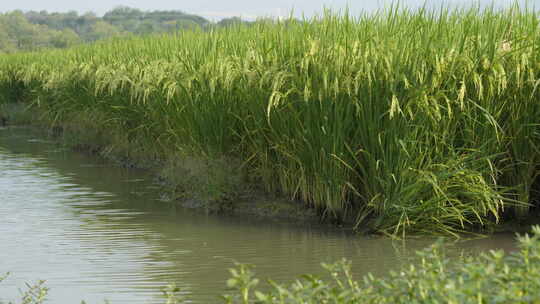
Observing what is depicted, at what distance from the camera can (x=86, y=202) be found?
31.8 ft

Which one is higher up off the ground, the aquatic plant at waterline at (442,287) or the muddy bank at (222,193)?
the aquatic plant at waterline at (442,287)

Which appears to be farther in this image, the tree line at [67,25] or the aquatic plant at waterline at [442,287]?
the tree line at [67,25]

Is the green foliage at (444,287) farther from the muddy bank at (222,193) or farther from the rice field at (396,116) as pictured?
the muddy bank at (222,193)

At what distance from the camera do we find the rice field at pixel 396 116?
23.4 ft

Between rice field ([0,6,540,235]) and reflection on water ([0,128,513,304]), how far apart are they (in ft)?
1.40

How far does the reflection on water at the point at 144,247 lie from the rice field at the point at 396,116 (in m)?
0.43

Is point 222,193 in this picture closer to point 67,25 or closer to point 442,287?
point 442,287

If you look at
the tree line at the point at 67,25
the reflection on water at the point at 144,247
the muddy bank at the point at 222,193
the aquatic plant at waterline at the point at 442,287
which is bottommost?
the reflection on water at the point at 144,247

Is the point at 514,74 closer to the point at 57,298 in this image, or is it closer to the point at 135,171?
the point at 57,298

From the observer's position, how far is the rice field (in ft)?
23.4

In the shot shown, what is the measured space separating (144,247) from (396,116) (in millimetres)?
2583

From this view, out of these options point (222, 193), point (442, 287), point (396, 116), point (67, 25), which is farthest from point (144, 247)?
point (67, 25)

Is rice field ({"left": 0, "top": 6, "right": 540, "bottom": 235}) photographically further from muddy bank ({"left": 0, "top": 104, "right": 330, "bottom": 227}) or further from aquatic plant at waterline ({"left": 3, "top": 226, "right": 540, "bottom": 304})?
aquatic plant at waterline ({"left": 3, "top": 226, "right": 540, "bottom": 304})

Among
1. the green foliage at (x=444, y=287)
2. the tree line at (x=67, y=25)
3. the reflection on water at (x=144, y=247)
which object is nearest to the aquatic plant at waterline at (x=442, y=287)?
the green foliage at (x=444, y=287)
